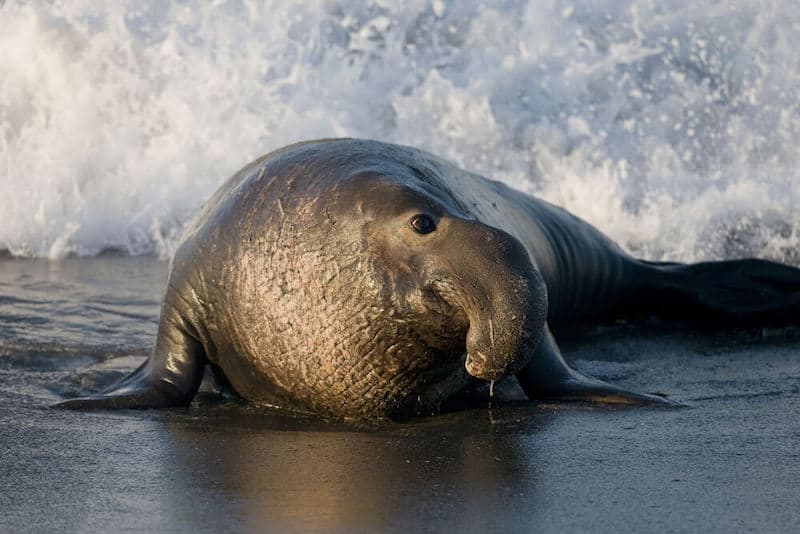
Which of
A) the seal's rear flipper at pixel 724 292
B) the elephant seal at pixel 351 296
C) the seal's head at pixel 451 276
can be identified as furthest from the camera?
the seal's rear flipper at pixel 724 292

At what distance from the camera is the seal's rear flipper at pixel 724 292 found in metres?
7.24

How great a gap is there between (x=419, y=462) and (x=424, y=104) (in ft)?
26.8

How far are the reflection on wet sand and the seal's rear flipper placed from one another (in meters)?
2.54

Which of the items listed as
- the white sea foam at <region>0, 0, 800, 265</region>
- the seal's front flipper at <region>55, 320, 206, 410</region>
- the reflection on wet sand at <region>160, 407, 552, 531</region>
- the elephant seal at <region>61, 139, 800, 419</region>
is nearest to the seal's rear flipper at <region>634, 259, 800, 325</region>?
the white sea foam at <region>0, 0, 800, 265</region>

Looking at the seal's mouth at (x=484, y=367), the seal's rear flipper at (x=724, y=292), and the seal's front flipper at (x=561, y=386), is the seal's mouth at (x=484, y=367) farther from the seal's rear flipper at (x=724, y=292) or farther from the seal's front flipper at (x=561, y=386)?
the seal's rear flipper at (x=724, y=292)

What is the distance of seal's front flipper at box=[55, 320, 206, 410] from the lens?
17.2 ft

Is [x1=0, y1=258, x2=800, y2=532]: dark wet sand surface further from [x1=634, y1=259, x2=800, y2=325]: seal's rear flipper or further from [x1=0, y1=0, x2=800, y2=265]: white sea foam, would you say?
[x1=0, y1=0, x2=800, y2=265]: white sea foam

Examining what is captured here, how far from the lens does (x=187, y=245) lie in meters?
5.57

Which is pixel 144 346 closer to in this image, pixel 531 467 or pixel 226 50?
pixel 531 467

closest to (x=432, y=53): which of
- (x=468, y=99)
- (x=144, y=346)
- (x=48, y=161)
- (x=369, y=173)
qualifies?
(x=468, y=99)

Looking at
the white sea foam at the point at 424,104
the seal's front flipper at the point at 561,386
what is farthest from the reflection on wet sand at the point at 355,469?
the white sea foam at the point at 424,104

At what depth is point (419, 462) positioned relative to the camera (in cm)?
438

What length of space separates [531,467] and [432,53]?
30.6 ft

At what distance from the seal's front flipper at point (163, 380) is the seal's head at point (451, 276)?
1033 mm
